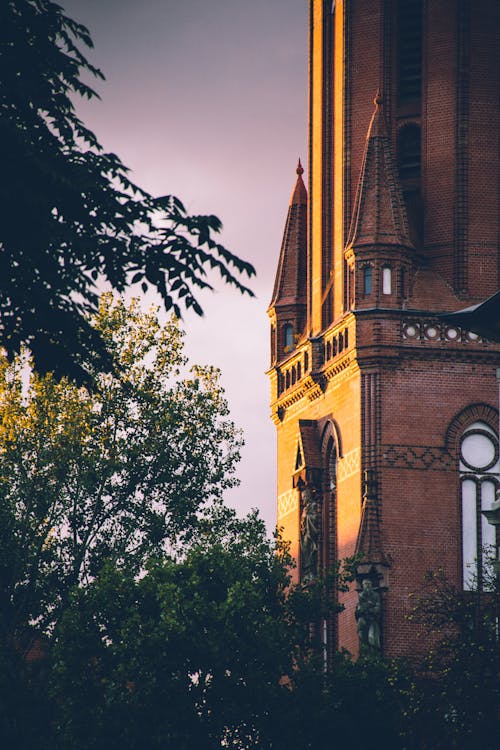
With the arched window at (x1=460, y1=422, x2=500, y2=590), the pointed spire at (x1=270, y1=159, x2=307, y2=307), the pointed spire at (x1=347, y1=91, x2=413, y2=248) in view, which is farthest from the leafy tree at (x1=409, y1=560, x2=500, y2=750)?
the pointed spire at (x1=270, y1=159, x2=307, y2=307)

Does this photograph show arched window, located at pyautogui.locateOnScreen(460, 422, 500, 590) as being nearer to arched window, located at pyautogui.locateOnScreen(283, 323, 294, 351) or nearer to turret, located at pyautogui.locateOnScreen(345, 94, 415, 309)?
turret, located at pyautogui.locateOnScreen(345, 94, 415, 309)

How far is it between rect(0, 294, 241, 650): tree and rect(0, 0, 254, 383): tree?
89.8ft

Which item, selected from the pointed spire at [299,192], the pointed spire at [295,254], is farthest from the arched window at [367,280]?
the pointed spire at [299,192]

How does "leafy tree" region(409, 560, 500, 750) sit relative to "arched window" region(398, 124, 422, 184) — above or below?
below

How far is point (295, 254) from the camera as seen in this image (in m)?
66.6

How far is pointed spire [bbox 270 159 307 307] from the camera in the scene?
66562mm

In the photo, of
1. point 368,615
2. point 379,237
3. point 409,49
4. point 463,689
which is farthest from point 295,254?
point 463,689

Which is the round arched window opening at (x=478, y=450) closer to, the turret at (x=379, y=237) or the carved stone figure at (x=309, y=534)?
the turret at (x=379, y=237)

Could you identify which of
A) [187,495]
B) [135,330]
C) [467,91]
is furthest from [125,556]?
[467,91]

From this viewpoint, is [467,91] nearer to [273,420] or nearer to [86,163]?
[273,420]

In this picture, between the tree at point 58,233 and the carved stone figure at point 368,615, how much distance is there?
3209 centimetres

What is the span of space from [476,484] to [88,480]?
1234 cm

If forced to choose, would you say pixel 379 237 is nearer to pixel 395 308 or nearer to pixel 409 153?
pixel 395 308

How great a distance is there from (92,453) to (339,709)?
1029 centimetres
